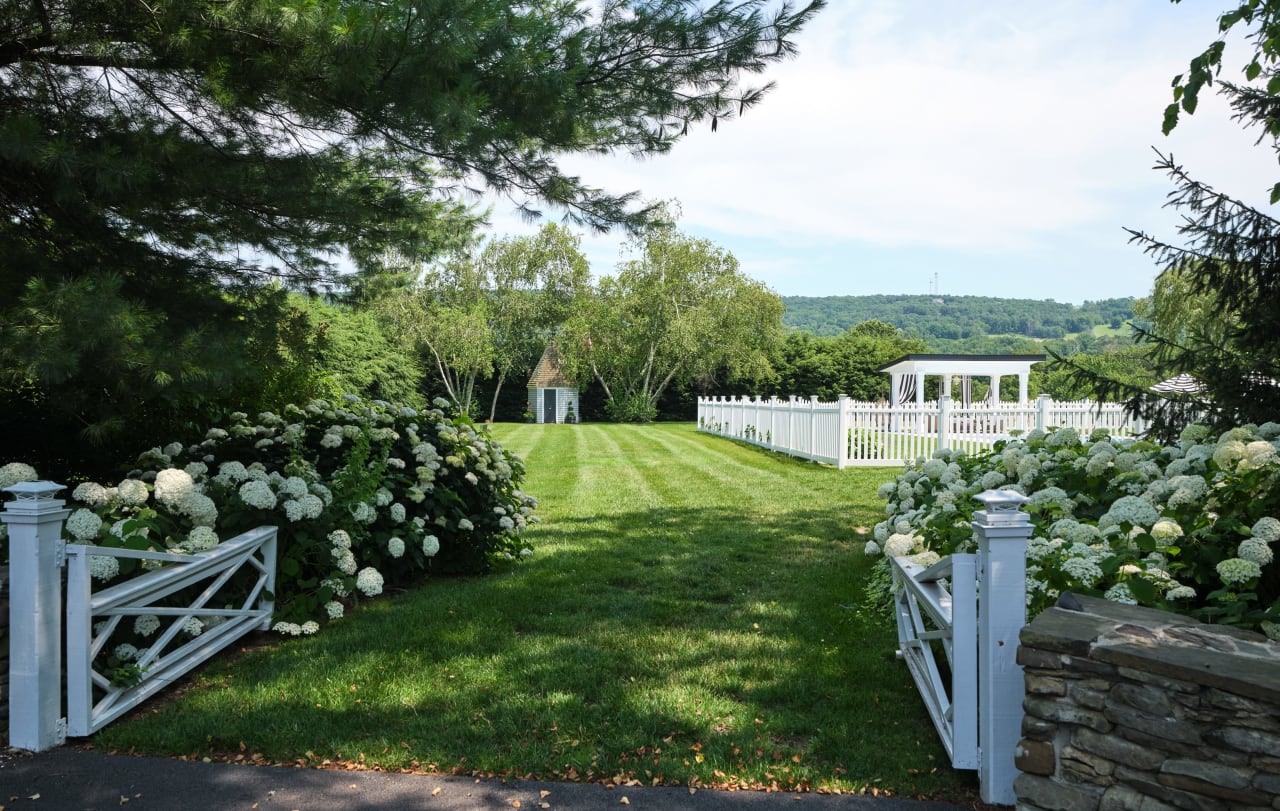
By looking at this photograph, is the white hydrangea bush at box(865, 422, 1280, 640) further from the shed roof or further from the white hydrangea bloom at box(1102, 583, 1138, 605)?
the shed roof

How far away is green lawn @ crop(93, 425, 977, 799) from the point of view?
285 centimetres

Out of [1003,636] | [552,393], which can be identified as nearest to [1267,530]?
[1003,636]

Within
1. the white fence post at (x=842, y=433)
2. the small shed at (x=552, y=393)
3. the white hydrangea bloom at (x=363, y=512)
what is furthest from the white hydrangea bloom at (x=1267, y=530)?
the small shed at (x=552, y=393)

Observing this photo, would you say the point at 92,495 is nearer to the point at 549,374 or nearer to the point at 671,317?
the point at 671,317

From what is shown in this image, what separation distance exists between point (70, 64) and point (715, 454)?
1305 cm

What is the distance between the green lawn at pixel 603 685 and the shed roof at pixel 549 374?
83.2 feet

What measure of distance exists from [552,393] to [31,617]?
29204 mm

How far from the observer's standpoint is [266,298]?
207 inches

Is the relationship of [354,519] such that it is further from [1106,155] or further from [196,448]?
[1106,155]

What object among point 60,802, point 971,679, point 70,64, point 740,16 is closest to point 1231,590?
point 971,679

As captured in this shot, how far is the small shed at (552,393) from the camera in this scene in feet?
105

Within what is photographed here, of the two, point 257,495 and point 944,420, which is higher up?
point 944,420

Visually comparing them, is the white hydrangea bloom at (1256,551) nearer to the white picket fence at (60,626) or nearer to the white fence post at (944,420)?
the white picket fence at (60,626)

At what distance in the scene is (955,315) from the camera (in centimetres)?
8469
